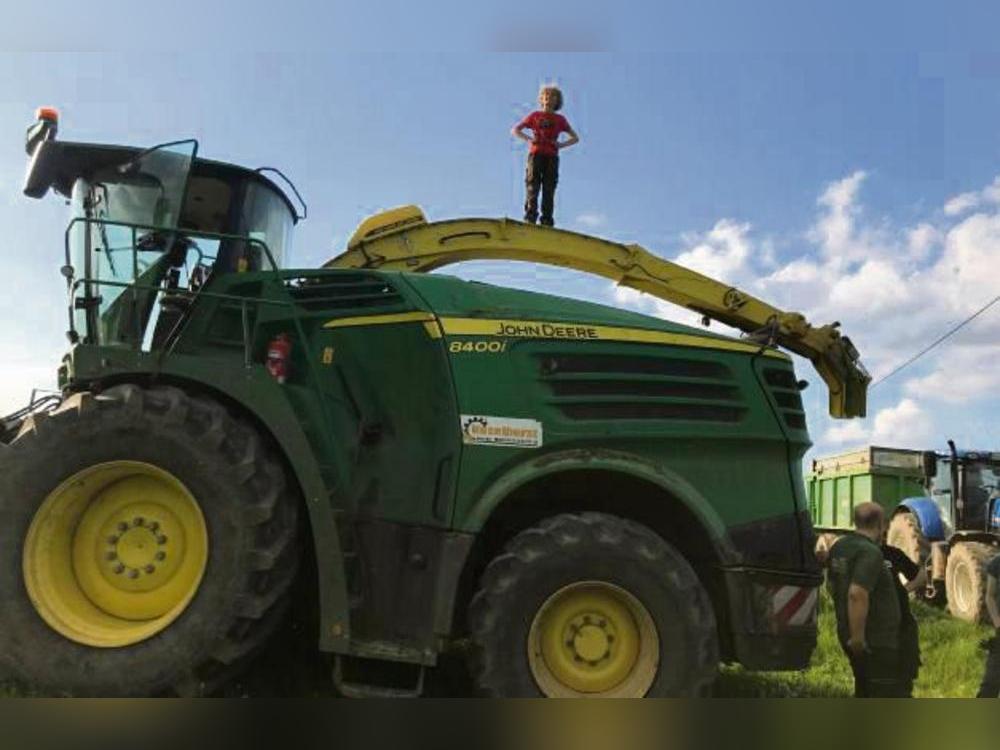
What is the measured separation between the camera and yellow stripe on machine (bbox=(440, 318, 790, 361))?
3.89 metres

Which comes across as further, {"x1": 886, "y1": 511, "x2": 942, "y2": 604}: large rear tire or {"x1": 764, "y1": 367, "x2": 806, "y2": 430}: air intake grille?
{"x1": 886, "y1": 511, "x2": 942, "y2": 604}: large rear tire

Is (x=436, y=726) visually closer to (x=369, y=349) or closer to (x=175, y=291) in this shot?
(x=369, y=349)

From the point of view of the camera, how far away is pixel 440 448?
379cm

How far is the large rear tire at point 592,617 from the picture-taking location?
3.52 m

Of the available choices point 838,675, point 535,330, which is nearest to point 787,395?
point 535,330

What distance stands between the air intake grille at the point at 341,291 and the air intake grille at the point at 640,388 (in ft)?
2.72

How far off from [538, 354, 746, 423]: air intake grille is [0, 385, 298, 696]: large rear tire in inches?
51.5

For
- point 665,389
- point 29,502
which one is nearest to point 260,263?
point 29,502

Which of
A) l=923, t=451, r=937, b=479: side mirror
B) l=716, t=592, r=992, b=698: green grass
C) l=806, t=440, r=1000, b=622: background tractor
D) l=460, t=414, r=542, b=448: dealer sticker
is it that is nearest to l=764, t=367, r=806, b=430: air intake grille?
l=460, t=414, r=542, b=448: dealer sticker

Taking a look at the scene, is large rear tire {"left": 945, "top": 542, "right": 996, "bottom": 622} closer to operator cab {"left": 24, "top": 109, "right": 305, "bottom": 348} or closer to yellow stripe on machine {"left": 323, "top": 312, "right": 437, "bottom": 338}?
yellow stripe on machine {"left": 323, "top": 312, "right": 437, "bottom": 338}

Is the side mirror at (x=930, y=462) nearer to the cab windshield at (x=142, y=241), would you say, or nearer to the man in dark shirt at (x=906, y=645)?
the man in dark shirt at (x=906, y=645)

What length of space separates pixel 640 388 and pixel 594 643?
1.16 meters

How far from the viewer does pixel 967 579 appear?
10383 millimetres

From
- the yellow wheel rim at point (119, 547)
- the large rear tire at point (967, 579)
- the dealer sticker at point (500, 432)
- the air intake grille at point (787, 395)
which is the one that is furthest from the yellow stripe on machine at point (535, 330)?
the large rear tire at point (967, 579)
